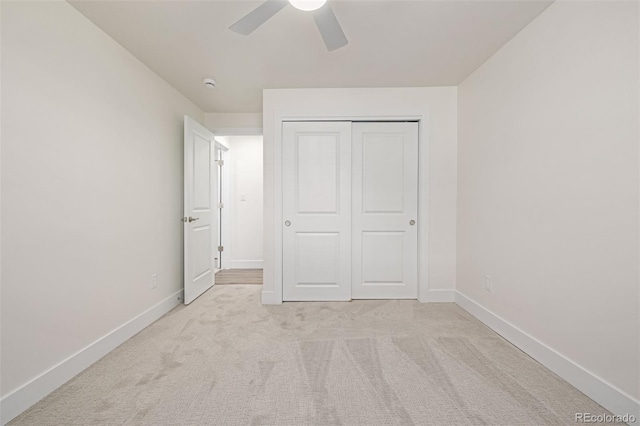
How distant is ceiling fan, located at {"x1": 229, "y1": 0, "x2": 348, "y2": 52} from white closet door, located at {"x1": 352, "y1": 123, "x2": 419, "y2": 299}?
1430mm

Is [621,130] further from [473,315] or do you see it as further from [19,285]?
[19,285]

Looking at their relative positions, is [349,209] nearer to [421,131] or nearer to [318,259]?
[318,259]

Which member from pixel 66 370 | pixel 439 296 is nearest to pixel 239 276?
pixel 66 370

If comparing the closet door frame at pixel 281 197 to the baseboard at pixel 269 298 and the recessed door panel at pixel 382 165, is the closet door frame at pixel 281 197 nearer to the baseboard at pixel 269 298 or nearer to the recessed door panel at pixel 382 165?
the baseboard at pixel 269 298

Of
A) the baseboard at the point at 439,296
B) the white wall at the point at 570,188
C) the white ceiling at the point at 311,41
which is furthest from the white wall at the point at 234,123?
the baseboard at the point at 439,296

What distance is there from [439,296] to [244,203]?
338cm

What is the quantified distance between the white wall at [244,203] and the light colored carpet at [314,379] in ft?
7.69

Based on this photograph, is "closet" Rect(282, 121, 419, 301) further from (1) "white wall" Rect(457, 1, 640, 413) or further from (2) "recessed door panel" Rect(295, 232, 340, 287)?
(1) "white wall" Rect(457, 1, 640, 413)

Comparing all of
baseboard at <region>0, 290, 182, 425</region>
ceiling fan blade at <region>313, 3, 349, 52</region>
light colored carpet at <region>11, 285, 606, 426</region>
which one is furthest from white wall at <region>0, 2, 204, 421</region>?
ceiling fan blade at <region>313, 3, 349, 52</region>

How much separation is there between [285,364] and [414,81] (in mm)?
2769

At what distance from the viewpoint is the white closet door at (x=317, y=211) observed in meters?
2.97

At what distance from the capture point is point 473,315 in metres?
2.59

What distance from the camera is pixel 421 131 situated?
294 centimetres

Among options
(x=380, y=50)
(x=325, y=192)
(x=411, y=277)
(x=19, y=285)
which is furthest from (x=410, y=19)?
(x=19, y=285)
